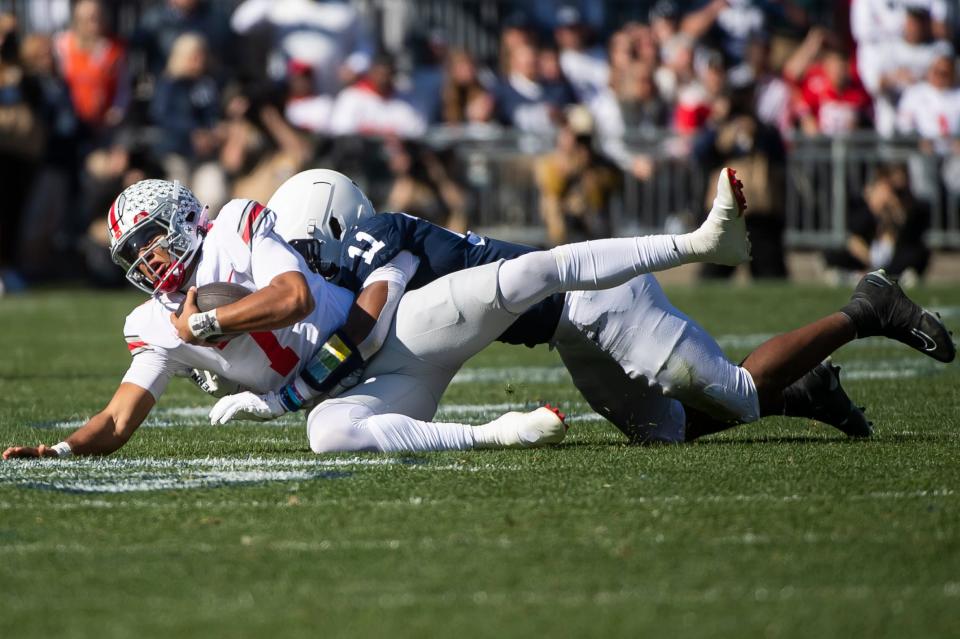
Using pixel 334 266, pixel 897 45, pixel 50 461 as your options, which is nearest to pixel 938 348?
pixel 334 266

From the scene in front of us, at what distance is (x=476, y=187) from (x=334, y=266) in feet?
32.8

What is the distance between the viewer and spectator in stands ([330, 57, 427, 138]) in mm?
16078

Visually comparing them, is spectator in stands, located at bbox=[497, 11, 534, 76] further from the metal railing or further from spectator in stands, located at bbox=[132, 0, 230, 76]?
spectator in stands, located at bbox=[132, 0, 230, 76]

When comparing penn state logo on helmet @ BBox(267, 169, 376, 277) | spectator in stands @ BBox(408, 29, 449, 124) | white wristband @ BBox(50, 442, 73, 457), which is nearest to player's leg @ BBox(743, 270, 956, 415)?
penn state logo on helmet @ BBox(267, 169, 376, 277)

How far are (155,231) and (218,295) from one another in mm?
324

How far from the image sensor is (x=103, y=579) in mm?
3924

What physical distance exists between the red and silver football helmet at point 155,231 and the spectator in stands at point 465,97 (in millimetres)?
10636

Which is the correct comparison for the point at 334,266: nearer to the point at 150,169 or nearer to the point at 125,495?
the point at 125,495

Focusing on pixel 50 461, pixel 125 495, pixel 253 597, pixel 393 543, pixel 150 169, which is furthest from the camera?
pixel 150 169

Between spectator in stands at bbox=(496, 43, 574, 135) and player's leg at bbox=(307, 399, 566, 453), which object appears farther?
spectator in stands at bbox=(496, 43, 574, 135)

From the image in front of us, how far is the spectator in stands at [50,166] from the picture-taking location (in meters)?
15.8

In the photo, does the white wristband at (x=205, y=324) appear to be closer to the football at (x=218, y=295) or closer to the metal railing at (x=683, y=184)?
the football at (x=218, y=295)

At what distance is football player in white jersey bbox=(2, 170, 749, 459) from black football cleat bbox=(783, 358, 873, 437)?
0.57 meters

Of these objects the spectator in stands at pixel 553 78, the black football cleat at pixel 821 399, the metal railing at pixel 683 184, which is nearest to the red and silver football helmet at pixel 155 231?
the black football cleat at pixel 821 399
